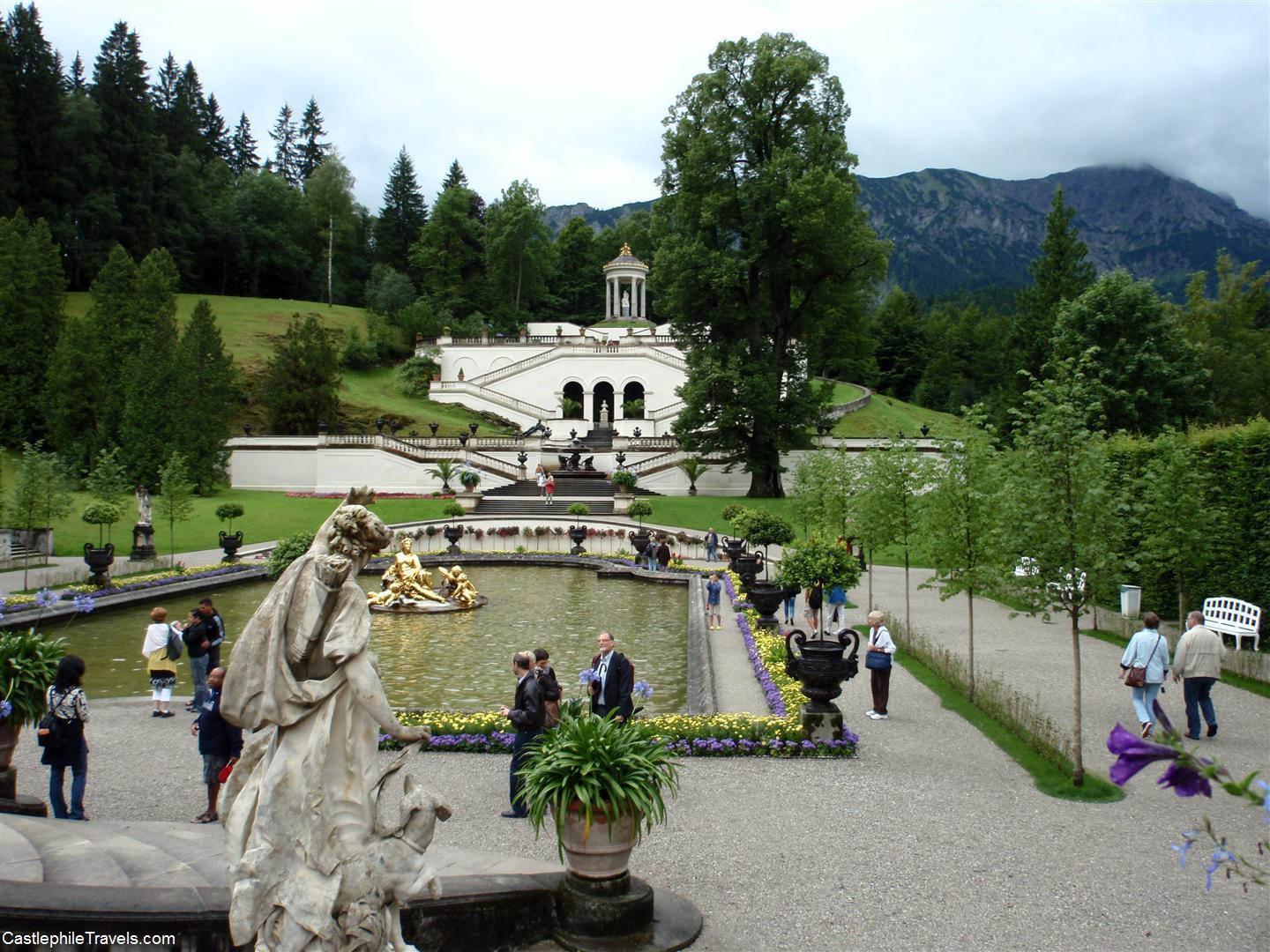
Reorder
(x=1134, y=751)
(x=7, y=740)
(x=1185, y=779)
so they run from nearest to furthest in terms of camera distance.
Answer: (x=1134, y=751), (x=1185, y=779), (x=7, y=740)

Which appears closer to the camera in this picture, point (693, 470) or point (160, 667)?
point (160, 667)

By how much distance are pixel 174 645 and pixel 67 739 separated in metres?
4.26

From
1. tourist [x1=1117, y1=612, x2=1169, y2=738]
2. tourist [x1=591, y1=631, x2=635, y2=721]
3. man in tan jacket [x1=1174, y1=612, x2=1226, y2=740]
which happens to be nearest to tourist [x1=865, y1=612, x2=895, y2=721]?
tourist [x1=1117, y1=612, x2=1169, y2=738]

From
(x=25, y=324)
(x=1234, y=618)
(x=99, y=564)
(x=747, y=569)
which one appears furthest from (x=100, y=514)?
(x=1234, y=618)

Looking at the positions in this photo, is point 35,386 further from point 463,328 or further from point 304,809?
point 304,809

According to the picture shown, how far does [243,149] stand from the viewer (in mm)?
98938

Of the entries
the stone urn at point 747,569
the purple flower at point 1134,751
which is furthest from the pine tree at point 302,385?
the purple flower at point 1134,751

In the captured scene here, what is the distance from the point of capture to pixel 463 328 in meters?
69.8

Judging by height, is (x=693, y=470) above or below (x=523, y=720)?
above

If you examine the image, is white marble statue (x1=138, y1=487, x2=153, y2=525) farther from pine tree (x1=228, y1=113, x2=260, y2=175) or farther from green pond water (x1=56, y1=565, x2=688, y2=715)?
pine tree (x1=228, y1=113, x2=260, y2=175)

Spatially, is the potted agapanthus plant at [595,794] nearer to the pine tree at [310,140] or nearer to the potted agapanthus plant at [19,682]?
the potted agapanthus plant at [19,682]

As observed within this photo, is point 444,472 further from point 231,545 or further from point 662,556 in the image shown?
point 662,556

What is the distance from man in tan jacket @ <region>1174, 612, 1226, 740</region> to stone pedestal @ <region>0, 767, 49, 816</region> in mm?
12410

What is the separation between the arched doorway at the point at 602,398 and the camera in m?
64.0
